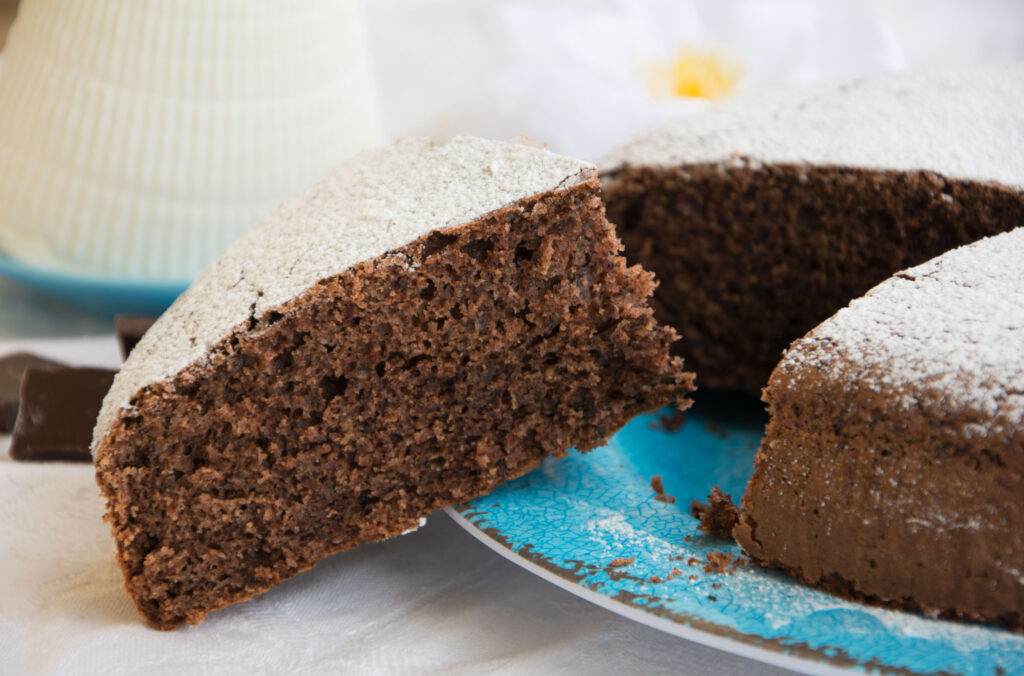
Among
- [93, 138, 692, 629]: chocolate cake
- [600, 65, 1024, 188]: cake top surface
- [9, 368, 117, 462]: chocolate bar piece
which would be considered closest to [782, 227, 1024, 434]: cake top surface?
[93, 138, 692, 629]: chocolate cake

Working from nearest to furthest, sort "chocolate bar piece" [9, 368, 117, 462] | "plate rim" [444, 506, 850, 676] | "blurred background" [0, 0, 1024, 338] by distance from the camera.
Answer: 1. "plate rim" [444, 506, 850, 676]
2. "chocolate bar piece" [9, 368, 117, 462]
3. "blurred background" [0, 0, 1024, 338]

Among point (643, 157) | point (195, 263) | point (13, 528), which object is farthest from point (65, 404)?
point (643, 157)

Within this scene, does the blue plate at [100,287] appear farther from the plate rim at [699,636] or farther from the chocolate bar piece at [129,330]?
the plate rim at [699,636]

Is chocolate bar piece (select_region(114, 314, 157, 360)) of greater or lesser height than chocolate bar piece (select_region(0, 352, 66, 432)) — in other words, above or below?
above

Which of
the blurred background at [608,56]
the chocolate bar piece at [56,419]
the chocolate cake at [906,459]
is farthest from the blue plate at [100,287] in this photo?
the chocolate cake at [906,459]

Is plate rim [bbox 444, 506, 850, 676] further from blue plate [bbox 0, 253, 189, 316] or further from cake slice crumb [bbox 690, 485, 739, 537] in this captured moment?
blue plate [bbox 0, 253, 189, 316]

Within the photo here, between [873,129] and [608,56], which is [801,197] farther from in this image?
[608,56]
